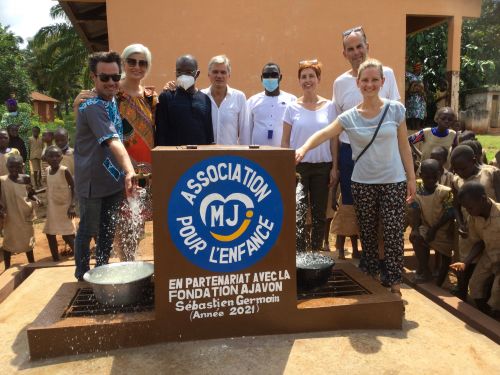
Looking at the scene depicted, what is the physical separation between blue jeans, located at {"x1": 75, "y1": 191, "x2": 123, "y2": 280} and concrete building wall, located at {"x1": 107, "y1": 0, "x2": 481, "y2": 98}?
425cm

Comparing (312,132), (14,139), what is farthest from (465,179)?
(14,139)

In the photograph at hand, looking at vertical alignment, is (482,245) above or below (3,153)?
below

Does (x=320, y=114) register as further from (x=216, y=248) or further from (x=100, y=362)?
(x=100, y=362)

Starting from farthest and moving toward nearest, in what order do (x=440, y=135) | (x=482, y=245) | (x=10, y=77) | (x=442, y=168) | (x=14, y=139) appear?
1. (x=10, y=77)
2. (x=14, y=139)
3. (x=440, y=135)
4. (x=442, y=168)
5. (x=482, y=245)

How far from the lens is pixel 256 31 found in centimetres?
730

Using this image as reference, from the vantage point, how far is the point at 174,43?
704 cm

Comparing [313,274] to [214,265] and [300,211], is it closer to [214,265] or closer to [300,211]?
[214,265]

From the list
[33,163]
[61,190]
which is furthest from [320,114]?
[33,163]

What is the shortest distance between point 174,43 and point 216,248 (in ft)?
16.9

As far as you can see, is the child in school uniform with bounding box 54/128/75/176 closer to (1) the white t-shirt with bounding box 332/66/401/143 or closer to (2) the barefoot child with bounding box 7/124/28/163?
(2) the barefoot child with bounding box 7/124/28/163

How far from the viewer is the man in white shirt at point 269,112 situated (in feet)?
13.8

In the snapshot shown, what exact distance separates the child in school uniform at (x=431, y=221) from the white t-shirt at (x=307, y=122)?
0.91 metres

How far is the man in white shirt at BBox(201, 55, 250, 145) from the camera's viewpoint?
153 inches

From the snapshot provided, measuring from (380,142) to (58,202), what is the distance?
3723 mm
